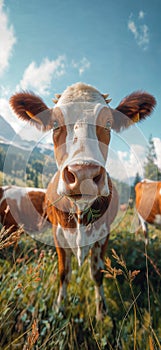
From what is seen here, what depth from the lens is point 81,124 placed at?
5.87ft

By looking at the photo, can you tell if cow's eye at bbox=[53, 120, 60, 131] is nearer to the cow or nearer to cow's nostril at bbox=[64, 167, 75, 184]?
cow's nostril at bbox=[64, 167, 75, 184]

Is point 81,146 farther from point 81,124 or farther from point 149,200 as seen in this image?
point 149,200

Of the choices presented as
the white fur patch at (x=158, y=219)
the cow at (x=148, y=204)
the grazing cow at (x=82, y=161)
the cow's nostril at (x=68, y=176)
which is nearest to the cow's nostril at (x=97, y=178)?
the grazing cow at (x=82, y=161)

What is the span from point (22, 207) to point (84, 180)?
3122mm

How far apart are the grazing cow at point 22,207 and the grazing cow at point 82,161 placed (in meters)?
1.59

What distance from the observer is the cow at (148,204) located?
5.02 metres

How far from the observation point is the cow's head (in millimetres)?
1497

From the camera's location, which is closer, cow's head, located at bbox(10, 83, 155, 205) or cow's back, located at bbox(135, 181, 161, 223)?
cow's head, located at bbox(10, 83, 155, 205)

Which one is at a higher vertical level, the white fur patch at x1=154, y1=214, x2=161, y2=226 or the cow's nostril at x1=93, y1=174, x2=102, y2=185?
the cow's nostril at x1=93, y1=174, x2=102, y2=185

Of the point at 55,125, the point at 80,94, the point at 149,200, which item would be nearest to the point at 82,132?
the point at 55,125

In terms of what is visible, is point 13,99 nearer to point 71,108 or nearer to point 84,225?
point 71,108

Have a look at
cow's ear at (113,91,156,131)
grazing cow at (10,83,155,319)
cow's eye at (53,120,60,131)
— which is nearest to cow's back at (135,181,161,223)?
grazing cow at (10,83,155,319)

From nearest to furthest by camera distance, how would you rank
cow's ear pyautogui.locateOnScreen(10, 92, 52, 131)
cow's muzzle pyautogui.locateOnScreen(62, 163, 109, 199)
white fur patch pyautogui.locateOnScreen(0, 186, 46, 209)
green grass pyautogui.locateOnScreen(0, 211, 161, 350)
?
cow's muzzle pyautogui.locateOnScreen(62, 163, 109, 199) < green grass pyautogui.locateOnScreen(0, 211, 161, 350) < cow's ear pyautogui.locateOnScreen(10, 92, 52, 131) < white fur patch pyautogui.locateOnScreen(0, 186, 46, 209)

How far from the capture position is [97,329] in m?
2.11
